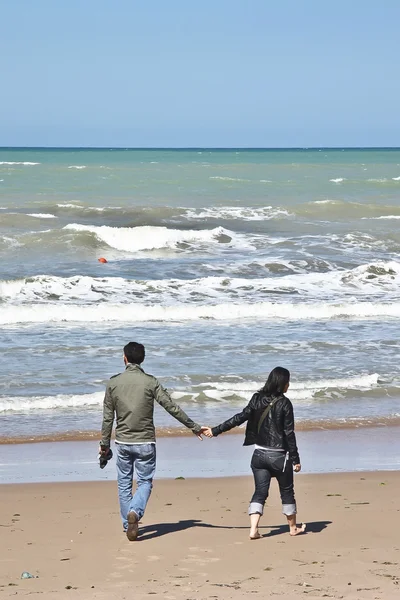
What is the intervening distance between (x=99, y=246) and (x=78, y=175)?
30.5 metres

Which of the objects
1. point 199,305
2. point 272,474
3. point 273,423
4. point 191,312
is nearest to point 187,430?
point 272,474

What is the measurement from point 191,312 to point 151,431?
37.1 ft

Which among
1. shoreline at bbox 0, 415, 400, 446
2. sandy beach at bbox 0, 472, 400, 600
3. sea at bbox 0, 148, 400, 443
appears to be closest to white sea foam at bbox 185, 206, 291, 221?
sea at bbox 0, 148, 400, 443

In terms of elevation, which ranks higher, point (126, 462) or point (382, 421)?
point (126, 462)

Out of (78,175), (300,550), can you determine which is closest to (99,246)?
(300,550)

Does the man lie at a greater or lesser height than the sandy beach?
greater

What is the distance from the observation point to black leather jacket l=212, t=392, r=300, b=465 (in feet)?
19.6

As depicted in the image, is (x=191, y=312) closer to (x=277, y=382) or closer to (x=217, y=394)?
(x=217, y=394)

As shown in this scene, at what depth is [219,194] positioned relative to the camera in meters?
44.5

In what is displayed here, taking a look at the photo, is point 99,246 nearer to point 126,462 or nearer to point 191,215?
point 191,215

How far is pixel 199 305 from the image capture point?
18.0m

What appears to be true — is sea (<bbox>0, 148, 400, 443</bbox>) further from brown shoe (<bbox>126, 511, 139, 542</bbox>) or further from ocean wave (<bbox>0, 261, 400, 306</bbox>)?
brown shoe (<bbox>126, 511, 139, 542</bbox>)

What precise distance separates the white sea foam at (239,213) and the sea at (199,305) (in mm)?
74

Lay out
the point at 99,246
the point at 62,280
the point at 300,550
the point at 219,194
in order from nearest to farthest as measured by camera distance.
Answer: the point at 300,550, the point at 62,280, the point at 99,246, the point at 219,194
